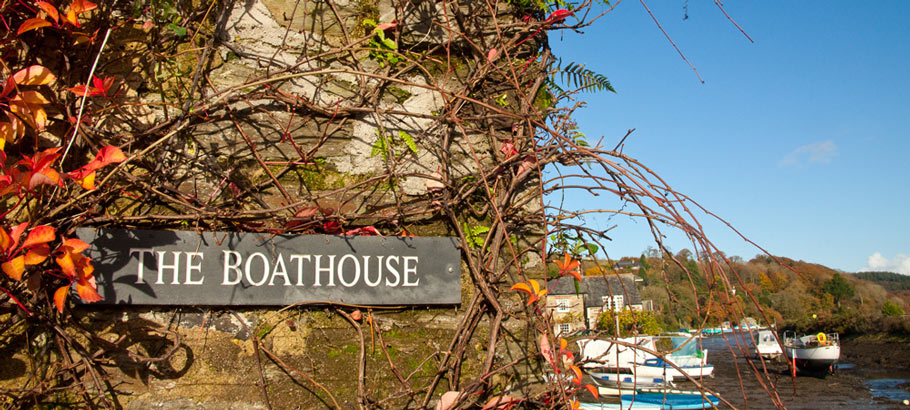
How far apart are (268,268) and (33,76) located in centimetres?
85

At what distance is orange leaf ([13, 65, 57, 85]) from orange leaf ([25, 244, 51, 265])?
0.49 m

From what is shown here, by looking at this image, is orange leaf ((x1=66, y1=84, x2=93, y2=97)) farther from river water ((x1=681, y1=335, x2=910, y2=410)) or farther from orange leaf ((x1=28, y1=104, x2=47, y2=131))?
river water ((x1=681, y1=335, x2=910, y2=410))

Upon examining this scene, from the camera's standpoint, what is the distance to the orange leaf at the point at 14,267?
4.40 feet

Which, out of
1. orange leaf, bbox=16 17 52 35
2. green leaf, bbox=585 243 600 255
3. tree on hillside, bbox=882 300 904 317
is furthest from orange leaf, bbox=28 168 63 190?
tree on hillside, bbox=882 300 904 317

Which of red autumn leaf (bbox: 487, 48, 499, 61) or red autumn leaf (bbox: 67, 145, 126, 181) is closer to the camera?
red autumn leaf (bbox: 67, 145, 126, 181)

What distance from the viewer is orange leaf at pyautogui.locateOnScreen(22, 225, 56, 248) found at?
1.36 meters

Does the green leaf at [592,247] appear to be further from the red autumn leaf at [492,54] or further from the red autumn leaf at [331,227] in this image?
the red autumn leaf at [331,227]

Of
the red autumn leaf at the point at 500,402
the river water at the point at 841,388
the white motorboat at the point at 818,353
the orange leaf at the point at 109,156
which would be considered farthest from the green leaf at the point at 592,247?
the white motorboat at the point at 818,353

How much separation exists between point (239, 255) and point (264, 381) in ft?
1.29

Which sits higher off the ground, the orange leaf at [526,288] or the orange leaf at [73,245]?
the orange leaf at [73,245]

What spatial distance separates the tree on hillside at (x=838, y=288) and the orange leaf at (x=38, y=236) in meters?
66.0

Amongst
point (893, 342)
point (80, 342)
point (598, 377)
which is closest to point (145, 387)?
point (80, 342)

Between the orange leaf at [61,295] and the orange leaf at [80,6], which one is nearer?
the orange leaf at [61,295]

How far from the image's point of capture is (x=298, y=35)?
6.38ft
